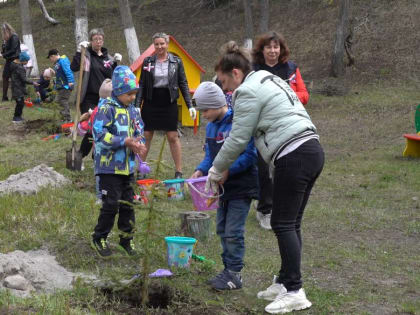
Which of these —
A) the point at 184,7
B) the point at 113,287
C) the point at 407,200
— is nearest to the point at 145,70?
the point at 407,200

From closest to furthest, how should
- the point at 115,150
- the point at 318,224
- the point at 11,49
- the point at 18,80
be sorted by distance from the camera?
1. the point at 115,150
2. the point at 318,224
3. the point at 18,80
4. the point at 11,49

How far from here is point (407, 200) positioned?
768 centimetres

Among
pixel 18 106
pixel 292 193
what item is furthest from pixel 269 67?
pixel 18 106

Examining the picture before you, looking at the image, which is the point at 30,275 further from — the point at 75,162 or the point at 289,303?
the point at 75,162

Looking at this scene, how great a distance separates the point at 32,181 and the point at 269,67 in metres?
3.12

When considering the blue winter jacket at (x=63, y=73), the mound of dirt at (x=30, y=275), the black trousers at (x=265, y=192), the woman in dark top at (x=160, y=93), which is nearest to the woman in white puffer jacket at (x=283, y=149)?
the mound of dirt at (x=30, y=275)

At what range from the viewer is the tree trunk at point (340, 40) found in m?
17.7

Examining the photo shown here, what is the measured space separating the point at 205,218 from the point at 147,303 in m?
1.70

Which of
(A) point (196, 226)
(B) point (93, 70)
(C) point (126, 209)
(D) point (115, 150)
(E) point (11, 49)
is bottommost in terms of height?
(A) point (196, 226)

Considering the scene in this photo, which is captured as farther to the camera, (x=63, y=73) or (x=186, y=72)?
(x=186, y=72)

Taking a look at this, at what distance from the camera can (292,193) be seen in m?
3.91

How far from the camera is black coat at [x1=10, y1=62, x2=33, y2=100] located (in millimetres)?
12891

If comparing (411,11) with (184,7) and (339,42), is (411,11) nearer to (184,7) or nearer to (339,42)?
(339,42)

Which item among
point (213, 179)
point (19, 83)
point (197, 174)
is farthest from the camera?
point (19, 83)
